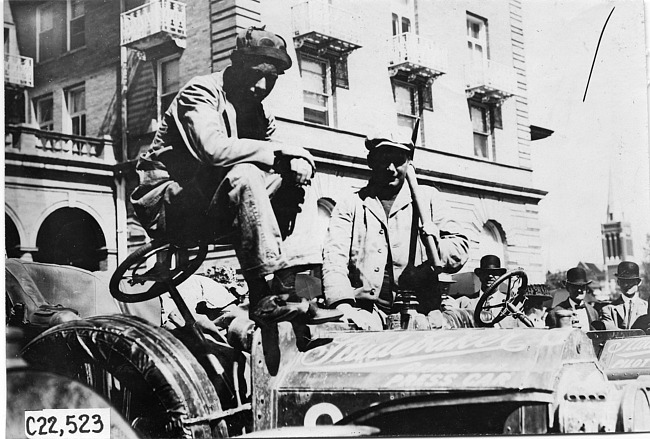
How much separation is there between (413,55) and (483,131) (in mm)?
841

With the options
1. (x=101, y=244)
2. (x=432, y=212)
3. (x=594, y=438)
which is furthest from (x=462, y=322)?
(x=101, y=244)

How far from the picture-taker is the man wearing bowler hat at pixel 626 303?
5969 millimetres

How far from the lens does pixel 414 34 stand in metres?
6.02

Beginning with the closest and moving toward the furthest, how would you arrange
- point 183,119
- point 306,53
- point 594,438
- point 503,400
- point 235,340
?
point 503,400 → point 594,438 → point 235,340 → point 183,119 → point 306,53

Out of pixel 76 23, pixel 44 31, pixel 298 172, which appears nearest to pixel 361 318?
pixel 298 172

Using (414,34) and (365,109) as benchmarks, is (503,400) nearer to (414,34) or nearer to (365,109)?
(365,109)

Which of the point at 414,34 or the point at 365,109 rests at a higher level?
the point at 414,34

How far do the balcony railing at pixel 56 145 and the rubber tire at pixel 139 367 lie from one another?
44.0 inches

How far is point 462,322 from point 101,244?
8.03 ft

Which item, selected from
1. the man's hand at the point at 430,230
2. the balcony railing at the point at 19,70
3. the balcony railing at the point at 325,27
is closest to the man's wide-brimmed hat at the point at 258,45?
the balcony railing at the point at 325,27

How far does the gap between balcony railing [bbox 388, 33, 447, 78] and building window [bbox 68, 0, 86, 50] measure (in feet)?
7.01

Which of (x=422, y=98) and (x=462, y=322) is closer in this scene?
(x=462, y=322)

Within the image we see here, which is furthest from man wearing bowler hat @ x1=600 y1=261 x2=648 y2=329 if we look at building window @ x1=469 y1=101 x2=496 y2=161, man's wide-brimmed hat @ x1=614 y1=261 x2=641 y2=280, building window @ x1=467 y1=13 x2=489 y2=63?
building window @ x1=467 y1=13 x2=489 y2=63

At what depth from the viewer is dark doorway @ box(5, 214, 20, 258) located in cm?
537
